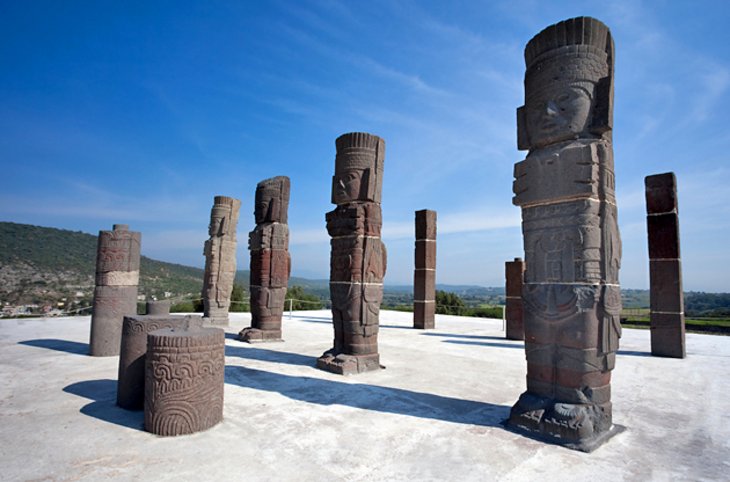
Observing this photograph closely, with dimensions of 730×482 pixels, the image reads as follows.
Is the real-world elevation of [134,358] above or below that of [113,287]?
below

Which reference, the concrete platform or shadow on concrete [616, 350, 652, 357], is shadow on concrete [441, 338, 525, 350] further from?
the concrete platform

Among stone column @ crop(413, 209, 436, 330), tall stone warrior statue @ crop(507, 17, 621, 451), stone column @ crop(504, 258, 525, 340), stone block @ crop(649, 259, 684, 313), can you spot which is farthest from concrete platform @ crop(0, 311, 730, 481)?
stone column @ crop(413, 209, 436, 330)

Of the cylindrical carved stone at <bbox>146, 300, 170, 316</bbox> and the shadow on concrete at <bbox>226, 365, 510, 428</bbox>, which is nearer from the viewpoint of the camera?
the shadow on concrete at <bbox>226, 365, 510, 428</bbox>

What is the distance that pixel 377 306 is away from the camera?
7.55m

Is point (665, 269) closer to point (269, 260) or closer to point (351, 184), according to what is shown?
point (351, 184)

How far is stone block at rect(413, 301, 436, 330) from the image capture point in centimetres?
1369

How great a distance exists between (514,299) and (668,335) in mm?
3674

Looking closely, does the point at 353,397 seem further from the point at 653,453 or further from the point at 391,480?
the point at 653,453

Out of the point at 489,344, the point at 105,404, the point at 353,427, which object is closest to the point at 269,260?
the point at 105,404

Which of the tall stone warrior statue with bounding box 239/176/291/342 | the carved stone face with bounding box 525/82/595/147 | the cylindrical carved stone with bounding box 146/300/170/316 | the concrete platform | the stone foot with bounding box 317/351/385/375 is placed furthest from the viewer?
the tall stone warrior statue with bounding box 239/176/291/342

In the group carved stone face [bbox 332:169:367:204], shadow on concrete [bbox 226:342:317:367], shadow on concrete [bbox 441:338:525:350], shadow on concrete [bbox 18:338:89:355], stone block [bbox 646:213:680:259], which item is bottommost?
shadow on concrete [bbox 18:338:89:355]

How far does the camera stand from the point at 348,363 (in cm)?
692

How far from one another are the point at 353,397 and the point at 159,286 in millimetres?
32967

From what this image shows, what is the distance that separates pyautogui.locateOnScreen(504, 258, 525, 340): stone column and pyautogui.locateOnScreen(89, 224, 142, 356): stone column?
9.73m
